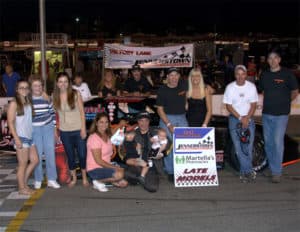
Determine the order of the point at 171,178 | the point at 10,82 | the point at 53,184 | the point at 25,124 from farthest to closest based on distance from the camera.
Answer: the point at 10,82, the point at 171,178, the point at 53,184, the point at 25,124

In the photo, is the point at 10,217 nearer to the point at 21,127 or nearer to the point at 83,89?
the point at 21,127

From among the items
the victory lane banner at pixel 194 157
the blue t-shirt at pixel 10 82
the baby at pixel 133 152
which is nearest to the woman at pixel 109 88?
the baby at pixel 133 152

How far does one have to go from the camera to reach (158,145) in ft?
23.6

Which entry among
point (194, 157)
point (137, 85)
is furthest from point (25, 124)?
point (137, 85)

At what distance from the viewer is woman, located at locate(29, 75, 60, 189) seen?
698 centimetres

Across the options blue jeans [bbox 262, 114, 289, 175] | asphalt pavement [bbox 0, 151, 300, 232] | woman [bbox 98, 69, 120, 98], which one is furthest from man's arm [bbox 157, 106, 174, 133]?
woman [bbox 98, 69, 120, 98]

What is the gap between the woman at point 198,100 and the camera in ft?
24.5

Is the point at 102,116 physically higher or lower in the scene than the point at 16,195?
higher

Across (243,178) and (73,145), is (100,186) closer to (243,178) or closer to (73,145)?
(73,145)

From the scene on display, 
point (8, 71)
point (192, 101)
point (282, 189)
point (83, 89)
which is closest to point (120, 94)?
point (83, 89)

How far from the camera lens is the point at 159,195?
678 centimetres

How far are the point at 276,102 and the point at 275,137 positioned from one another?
48cm

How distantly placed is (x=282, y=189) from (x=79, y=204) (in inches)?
104

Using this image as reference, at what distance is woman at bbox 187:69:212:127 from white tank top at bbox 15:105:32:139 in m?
2.19
